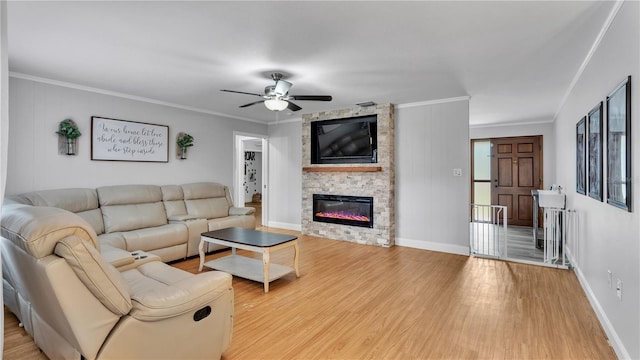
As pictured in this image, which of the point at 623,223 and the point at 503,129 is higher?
the point at 503,129

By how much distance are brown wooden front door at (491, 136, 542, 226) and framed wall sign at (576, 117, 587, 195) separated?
3842mm

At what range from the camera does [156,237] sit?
401cm

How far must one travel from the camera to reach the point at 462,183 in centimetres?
473

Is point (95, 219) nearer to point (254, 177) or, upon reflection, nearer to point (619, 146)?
point (619, 146)

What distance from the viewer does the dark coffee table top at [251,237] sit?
341cm

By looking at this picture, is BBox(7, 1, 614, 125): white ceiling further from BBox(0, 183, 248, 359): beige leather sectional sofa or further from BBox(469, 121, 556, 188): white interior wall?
BBox(469, 121, 556, 188): white interior wall

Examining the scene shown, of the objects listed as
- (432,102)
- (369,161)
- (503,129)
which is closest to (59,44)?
(369,161)

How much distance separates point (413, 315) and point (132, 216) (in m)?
3.69

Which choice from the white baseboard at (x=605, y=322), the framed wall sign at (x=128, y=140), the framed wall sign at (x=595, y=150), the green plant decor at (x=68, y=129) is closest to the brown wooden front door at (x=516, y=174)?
the white baseboard at (x=605, y=322)

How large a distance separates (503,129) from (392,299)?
20.0 ft

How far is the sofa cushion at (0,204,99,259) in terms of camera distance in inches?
57.1

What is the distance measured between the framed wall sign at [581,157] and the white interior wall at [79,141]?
211 inches

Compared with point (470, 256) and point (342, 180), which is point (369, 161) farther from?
point (470, 256)

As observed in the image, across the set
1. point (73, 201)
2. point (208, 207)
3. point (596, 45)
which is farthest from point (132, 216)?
point (596, 45)
